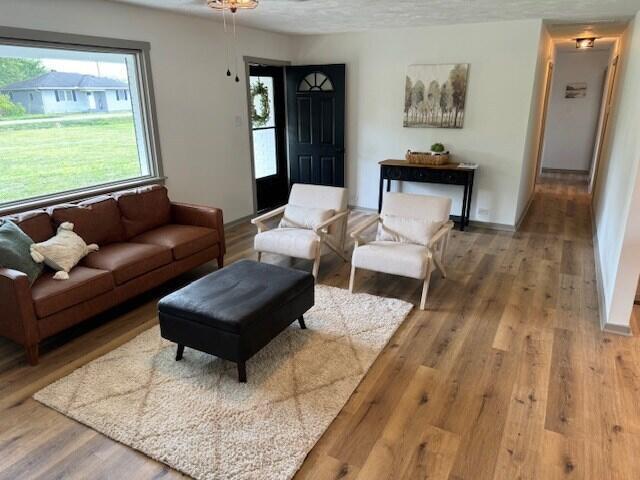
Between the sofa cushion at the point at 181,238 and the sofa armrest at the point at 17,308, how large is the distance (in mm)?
1119

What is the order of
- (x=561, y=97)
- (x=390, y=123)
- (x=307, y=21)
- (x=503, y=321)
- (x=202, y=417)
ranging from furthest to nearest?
1. (x=561, y=97)
2. (x=390, y=123)
3. (x=307, y=21)
4. (x=503, y=321)
5. (x=202, y=417)

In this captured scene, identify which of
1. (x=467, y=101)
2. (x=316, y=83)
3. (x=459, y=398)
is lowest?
(x=459, y=398)

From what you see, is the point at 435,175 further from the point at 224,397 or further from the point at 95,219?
the point at 224,397

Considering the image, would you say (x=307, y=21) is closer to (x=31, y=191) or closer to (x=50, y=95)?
(x=50, y=95)

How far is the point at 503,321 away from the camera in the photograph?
3.15 metres

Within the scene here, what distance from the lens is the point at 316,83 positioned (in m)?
5.97

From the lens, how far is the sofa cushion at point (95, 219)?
3275mm

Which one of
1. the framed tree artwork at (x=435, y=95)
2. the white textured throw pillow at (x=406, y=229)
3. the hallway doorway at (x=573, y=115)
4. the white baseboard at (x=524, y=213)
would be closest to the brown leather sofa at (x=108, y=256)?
the white textured throw pillow at (x=406, y=229)

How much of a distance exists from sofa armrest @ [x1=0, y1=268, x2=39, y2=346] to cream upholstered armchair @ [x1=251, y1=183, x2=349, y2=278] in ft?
5.95

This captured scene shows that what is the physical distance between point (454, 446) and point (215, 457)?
42.8 inches

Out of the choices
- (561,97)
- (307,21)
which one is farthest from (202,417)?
(561,97)

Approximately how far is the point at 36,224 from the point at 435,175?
159 inches

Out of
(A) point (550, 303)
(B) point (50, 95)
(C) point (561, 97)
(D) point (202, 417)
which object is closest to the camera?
(D) point (202, 417)

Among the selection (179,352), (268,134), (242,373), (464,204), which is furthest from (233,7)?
(464,204)
